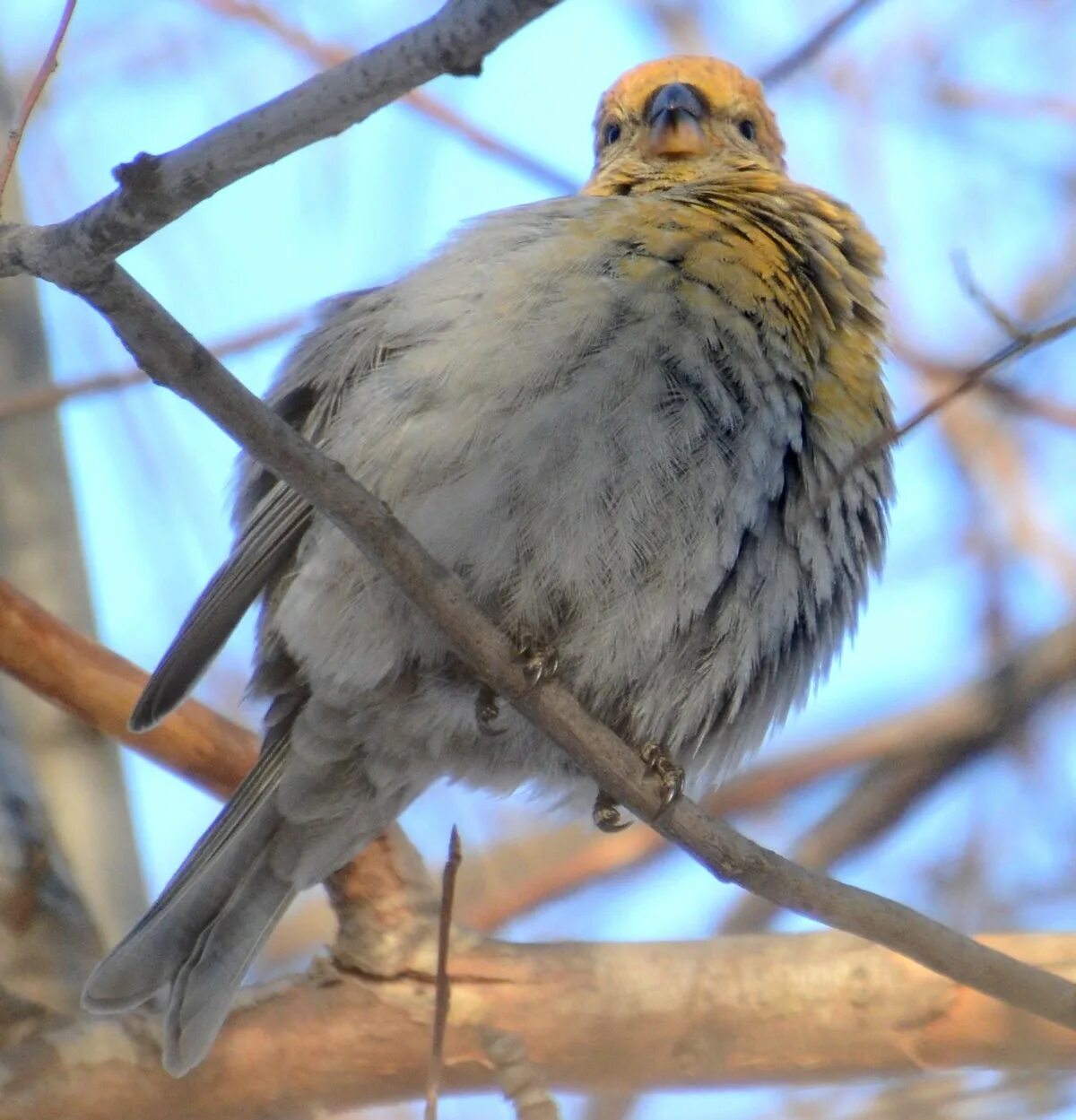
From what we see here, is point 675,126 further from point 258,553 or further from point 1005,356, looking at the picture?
point 1005,356

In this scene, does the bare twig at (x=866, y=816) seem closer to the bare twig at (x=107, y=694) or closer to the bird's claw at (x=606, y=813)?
the bird's claw at (x=606, y=813)

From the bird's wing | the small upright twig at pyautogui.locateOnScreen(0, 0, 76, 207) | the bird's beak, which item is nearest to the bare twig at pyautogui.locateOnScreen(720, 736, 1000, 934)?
the bird's wing

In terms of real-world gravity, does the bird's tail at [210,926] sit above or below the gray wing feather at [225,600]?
below

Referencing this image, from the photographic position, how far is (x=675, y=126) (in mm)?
4945

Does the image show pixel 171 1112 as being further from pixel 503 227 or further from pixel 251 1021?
pixel 503 227

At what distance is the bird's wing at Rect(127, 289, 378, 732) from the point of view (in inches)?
150

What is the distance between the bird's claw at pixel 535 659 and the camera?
3254 mm

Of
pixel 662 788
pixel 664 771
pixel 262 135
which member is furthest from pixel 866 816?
pixel 262 135

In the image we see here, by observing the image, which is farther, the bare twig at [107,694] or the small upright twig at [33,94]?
the bare twig at [107,694]

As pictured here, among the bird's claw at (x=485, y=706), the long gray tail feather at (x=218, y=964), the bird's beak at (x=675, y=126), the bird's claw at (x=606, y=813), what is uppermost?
the bird's beak at (x=675, y=126)

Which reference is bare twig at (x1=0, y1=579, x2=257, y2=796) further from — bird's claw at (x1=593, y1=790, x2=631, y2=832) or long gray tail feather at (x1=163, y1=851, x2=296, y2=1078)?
bird's claw at (x1=593, y1=790, x2=631, y2=832)

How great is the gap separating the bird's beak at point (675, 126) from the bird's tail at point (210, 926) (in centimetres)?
219

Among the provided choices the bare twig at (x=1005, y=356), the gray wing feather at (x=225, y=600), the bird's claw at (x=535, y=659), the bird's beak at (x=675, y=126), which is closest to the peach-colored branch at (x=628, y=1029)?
the gray wing feather at (x=225, y=600)

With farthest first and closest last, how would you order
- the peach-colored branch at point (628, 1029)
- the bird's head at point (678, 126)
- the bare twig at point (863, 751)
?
the bird's head at point (678, 126) → the bare twig at point (863, 751) → the peach-colored branch at point (628, 1029)
